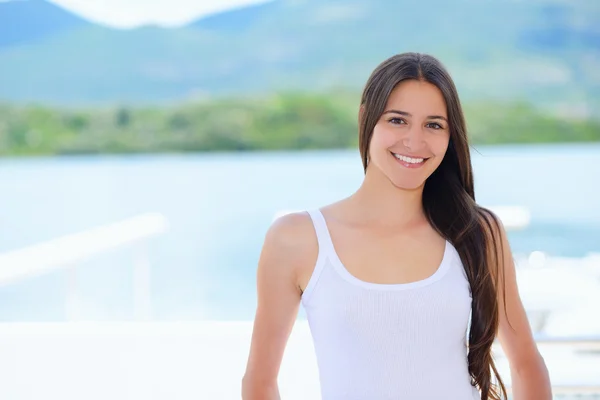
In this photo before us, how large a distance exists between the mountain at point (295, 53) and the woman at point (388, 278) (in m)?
14.6

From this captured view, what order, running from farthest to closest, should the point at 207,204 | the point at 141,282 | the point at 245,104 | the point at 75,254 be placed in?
1. the point at 245,104
2. the point at 207,204
3. the point at 141,282
4. the point at 75,254

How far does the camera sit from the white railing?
8.13ft

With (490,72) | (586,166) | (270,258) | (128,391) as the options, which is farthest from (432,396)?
(490,72)

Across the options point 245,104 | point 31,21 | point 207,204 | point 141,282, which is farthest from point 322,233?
point 31,21

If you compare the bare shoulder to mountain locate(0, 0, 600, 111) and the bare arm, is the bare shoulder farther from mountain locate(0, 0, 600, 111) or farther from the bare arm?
mountain locate(0, 0, 600, 111)

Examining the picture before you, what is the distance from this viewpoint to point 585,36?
15086mm

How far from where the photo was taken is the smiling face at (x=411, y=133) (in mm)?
1398

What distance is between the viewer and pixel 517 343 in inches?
59.7

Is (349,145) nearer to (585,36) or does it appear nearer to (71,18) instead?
(585,36)

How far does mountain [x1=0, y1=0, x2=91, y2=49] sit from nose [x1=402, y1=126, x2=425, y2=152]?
48.9 ft

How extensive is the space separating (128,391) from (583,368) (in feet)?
3.98

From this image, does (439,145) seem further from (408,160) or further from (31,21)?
(31,21)

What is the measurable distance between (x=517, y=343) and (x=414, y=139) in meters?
0.47

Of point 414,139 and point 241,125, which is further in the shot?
point 241,125
